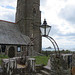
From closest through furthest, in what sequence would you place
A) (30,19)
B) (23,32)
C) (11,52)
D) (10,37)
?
(11,52) → (10,37) → (23,32) → (30,19)

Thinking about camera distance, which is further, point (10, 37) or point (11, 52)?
point (10, 37)

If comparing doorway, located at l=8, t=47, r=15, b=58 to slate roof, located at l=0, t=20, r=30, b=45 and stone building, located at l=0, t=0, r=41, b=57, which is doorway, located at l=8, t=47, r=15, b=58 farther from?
slate roof, located at l=0, t=20, r=30, b=45

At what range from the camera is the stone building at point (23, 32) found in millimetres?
20775

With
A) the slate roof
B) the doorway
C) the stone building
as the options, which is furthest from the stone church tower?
the doorway

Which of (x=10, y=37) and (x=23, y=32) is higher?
(x=23, y=32)

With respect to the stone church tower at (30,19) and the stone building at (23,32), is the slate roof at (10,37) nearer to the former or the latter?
the stone building at (23,32)

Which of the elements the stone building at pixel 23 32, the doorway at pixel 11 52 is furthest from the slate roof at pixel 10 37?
the doorway at pixel 11 52

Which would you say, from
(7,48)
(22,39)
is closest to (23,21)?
(22,39)

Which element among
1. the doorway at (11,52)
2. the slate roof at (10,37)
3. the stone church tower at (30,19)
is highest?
the stone church tower at (30,19)

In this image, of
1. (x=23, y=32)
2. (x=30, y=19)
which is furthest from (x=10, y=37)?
(x=30, y=19)

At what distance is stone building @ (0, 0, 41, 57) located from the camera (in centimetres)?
2077

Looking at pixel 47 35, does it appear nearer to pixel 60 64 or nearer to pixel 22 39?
pixel 60 64

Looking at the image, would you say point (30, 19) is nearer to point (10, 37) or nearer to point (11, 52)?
point (10, 37)

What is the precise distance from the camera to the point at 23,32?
1014 inches
